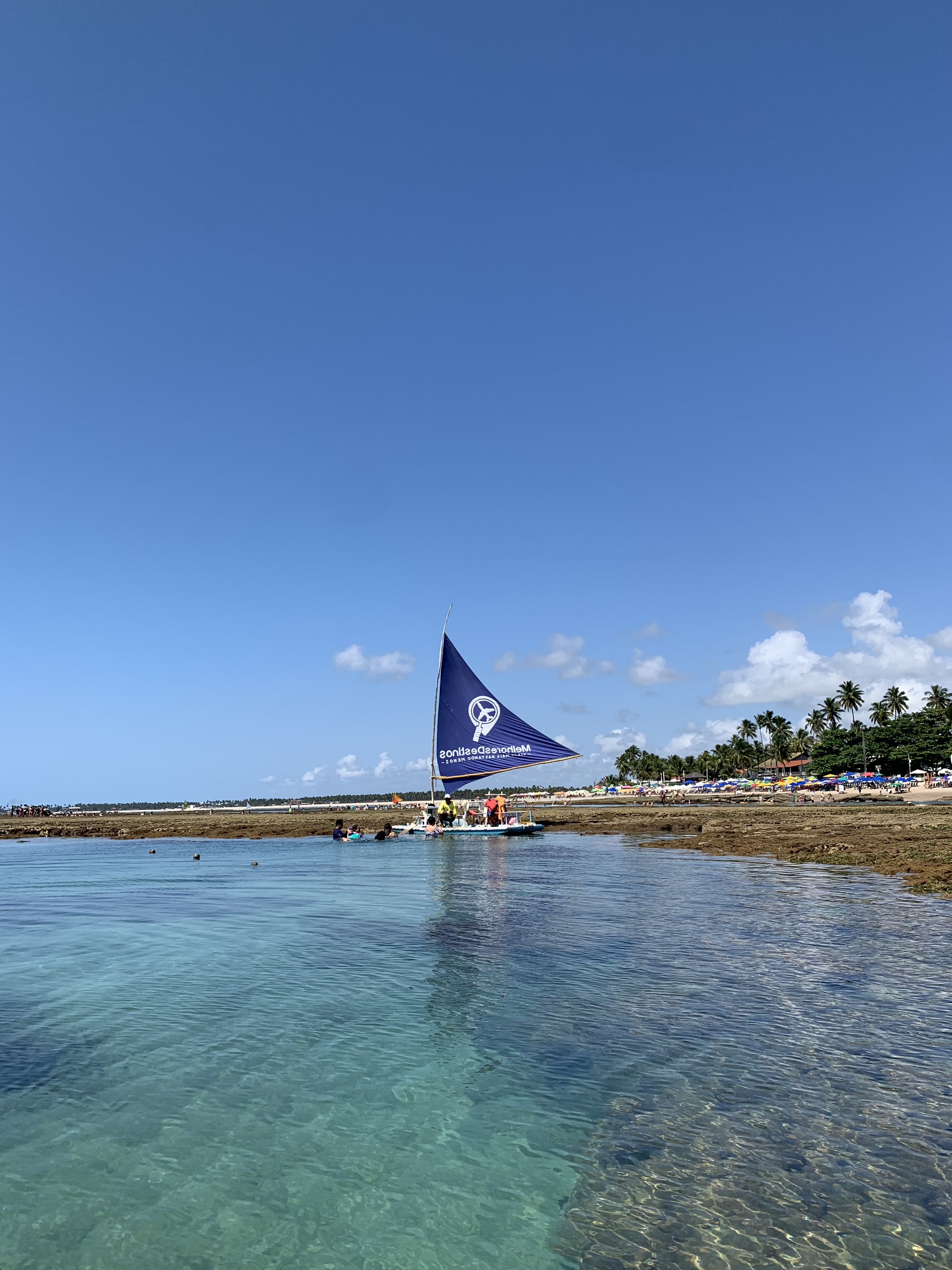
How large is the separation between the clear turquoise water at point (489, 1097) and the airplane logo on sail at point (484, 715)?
43.8 meters

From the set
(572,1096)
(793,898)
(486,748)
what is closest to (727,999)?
(572,1096)

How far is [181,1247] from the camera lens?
22.2ft

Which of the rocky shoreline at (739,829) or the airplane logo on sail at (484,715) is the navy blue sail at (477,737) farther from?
the rocky shoreline at (739,829)

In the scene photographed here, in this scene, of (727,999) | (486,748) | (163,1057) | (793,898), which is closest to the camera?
(163,1057)

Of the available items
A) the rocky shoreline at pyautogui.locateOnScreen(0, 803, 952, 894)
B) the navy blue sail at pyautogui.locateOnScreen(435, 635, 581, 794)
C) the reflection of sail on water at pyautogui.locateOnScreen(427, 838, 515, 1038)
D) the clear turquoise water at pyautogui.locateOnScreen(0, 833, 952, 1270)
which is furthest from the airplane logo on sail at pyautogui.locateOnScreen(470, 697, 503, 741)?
the clear turquoise water at pyautogui.locateOnScreen(0, 833, 952, 1270)

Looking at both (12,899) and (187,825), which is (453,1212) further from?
(187,825)

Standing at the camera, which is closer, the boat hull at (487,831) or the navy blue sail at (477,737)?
the boat hull at (487,831)

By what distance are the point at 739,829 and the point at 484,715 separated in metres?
21.4

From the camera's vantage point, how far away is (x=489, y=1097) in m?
9.80

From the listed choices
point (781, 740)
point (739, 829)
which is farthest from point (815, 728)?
point (739, 829)

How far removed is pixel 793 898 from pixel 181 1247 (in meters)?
21.2

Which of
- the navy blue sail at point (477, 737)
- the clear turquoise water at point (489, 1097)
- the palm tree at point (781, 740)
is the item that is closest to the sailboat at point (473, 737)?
the navy blue sail at point (477, 737)

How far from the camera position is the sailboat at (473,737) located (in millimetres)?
64750

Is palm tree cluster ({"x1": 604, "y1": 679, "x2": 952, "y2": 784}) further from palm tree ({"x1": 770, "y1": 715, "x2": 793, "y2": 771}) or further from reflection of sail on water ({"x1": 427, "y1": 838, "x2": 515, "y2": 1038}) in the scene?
reflection of sail on water ({"x1": 427, "y1": 838, "x2": 515, "y2": 1038})
